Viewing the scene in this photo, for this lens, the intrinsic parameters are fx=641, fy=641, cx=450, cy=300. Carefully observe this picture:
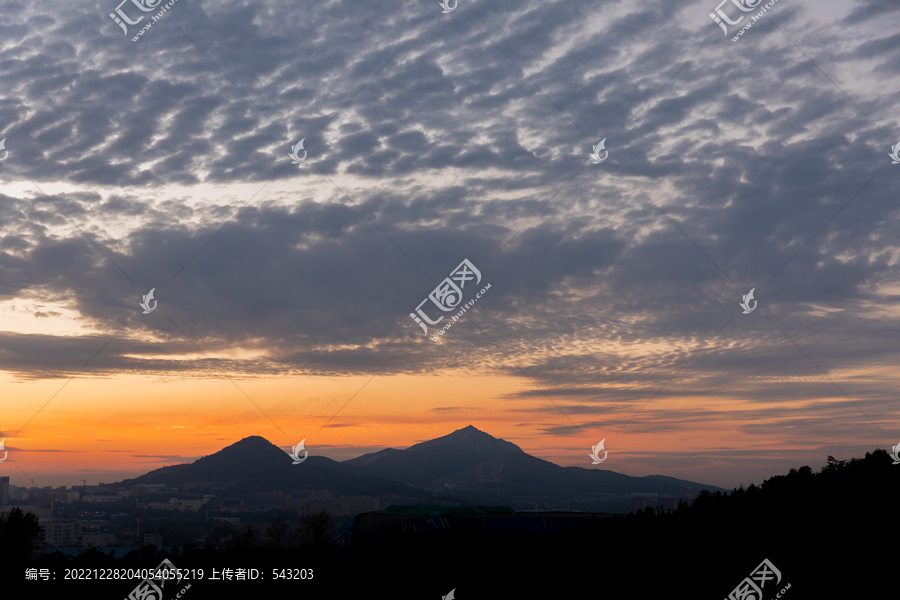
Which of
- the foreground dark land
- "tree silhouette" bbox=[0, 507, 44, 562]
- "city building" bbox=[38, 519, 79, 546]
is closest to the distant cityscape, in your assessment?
"city building" bbox=[38, 519, 79, 546]

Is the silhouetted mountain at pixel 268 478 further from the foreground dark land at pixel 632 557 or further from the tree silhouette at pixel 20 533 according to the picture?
the foreground dark land at pixel 632 557

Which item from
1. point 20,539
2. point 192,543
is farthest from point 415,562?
point 20,539

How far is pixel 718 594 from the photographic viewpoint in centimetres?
1781

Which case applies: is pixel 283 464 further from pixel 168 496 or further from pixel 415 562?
pixel 415 562

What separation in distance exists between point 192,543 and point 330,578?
268 inches
